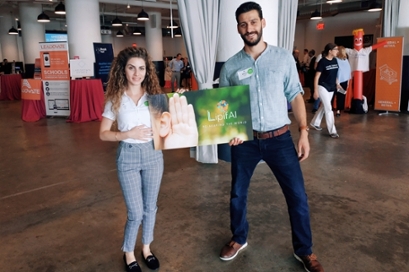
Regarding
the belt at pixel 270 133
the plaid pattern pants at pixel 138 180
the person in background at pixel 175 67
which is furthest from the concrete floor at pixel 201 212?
the person in background at pixel 175 67

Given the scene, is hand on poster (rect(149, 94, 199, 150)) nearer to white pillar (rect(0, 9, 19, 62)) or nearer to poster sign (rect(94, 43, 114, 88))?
poster sign (rect(94, 43, 114, 88))

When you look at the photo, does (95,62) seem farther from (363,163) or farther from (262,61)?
(262,61)

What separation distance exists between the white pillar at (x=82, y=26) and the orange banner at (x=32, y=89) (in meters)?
1.39

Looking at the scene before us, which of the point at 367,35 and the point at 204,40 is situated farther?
the point at 367,35

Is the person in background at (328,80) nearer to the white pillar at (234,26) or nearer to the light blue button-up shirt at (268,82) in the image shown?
the white pillar at (234,26)

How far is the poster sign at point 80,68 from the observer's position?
26.6 ft

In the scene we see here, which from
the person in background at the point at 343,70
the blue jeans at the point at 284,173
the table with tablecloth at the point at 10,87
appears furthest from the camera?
the table with tablecloth at the point at 10,87

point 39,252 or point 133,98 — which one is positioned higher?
point 133,98

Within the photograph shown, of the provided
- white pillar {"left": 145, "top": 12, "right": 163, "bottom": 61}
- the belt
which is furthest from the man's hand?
white pillar {"left": 145, "top": 12, "right": 163, "bottom": 61}

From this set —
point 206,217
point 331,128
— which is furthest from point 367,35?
point 206,217

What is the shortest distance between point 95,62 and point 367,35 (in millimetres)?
12343

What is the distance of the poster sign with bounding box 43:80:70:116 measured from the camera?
28.2ft

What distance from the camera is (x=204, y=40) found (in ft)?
13.4

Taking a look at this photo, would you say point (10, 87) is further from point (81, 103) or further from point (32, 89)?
point (81, 103)
